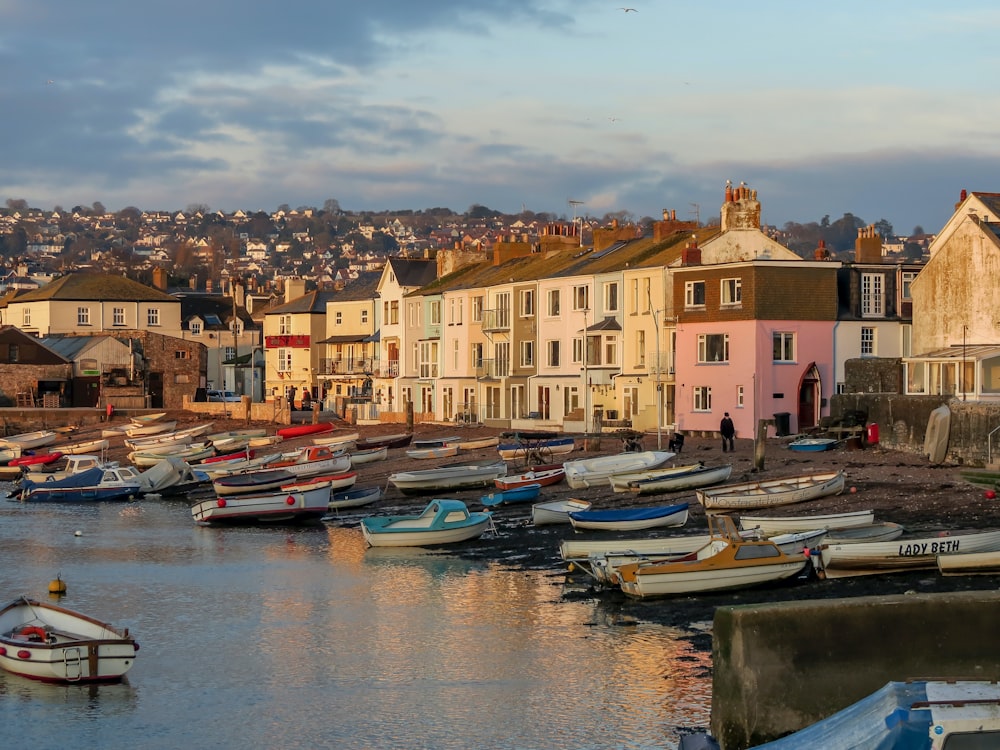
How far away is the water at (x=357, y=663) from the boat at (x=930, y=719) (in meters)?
9.20

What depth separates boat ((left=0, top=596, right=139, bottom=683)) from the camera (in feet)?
91.2

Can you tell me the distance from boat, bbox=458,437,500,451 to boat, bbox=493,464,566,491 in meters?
13.9

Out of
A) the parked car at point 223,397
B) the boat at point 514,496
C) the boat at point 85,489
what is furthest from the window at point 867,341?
the parked car at point 223,397

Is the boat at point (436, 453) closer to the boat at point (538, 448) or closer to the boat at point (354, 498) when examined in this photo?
the boat at point (538, 448)

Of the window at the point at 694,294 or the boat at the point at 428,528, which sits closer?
the boat at the point at 428,528

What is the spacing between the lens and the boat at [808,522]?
37.1 meters

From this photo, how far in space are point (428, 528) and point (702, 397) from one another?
2613cm

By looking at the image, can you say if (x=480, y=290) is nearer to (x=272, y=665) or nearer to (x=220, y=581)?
(x=220, y=581)

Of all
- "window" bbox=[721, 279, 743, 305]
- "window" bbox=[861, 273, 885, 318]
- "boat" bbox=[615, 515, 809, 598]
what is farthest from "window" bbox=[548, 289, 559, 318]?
"boat" bbox=[615, 515, 809, 598]

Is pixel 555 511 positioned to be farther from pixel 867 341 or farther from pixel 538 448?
pixel 867 341

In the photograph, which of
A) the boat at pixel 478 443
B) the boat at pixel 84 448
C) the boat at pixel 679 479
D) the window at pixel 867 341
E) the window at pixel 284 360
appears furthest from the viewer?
the window at pixel 284 360

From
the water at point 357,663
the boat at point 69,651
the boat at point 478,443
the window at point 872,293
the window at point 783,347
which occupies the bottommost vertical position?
the water at point 357,663

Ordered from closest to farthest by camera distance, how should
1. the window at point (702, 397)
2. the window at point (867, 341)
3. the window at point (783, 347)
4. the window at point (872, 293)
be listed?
the window at point (783, 347)
the window at point (867, 341)
the window at point (872, 293)
the window at point (702, 397)

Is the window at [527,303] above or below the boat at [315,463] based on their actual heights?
above
